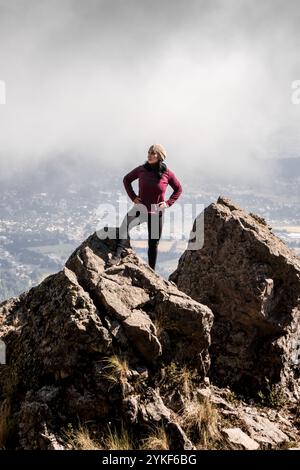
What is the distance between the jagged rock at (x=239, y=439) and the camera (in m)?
10.1

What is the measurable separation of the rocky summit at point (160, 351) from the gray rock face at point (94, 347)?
0.03 m

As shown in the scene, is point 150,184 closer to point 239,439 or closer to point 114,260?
point 114,260

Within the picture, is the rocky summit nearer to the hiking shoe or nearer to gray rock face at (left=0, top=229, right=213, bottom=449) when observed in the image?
gray rock face at (left=0, top=229, right=213, bottom=449)

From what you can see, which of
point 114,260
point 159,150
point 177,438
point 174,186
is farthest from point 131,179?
point 177,438

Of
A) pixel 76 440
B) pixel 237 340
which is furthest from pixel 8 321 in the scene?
pixel 237 340

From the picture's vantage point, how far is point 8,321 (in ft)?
44.4

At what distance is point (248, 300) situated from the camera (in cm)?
1434

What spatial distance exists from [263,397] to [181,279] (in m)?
4.89

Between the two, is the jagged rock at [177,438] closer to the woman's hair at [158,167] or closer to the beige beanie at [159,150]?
the woman's hair at [158,167]

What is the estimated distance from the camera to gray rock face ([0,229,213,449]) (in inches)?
404

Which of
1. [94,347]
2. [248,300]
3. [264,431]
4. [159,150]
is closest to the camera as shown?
[94,347]

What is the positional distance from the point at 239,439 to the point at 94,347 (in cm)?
403

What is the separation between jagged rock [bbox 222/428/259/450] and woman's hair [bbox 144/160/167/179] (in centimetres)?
816
